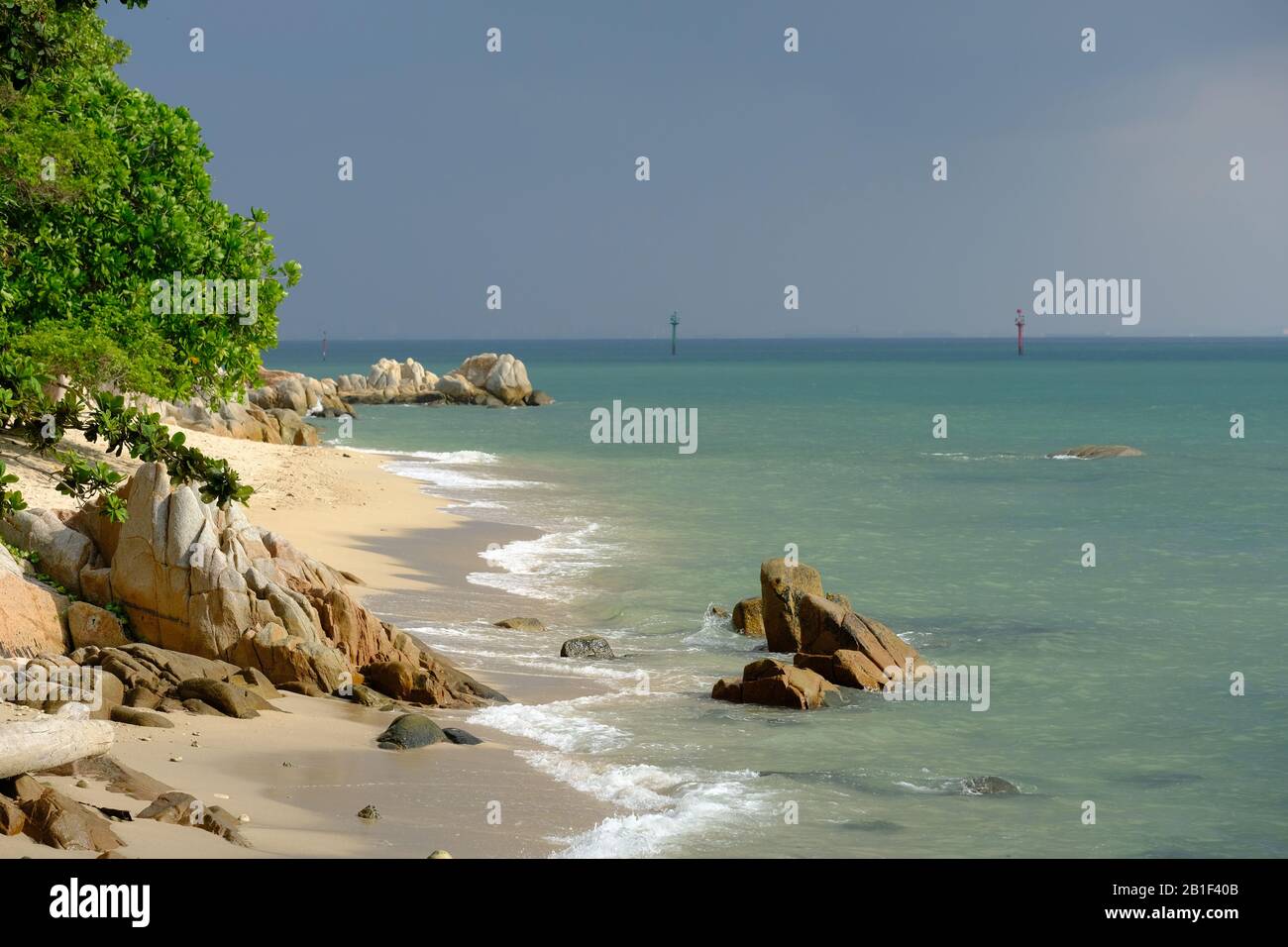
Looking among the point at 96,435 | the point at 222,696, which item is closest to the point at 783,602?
the point at 222,696

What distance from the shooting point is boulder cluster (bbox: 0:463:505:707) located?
14703 millimetres

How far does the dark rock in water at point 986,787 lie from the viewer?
1427 centimetres

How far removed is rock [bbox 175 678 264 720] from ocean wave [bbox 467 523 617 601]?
10443 millimetres

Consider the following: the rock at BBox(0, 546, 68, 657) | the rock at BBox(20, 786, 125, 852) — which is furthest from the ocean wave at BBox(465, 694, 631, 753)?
the rock at BBox(20, 786, 125, 852)

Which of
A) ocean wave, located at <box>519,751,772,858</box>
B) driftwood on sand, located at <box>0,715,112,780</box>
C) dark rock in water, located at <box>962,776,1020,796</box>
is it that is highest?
driftwood on sand, located at <box>0,715,112,780</box>

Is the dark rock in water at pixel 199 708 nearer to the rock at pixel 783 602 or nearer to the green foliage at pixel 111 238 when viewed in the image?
the rock at pixel 783 602

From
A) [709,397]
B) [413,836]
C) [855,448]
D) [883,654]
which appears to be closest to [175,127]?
[883,654]

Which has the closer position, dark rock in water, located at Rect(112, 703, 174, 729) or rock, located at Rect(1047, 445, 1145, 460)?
dark rock in water, located at Rect(112, 703, 174, 729)

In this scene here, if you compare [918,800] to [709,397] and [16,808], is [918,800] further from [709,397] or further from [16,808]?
[709,397]

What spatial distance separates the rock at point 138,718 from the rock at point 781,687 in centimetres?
713

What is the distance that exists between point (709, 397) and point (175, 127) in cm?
9981

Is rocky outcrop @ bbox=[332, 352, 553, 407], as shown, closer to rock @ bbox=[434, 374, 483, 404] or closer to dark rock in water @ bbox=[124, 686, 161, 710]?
rock @ bbox=[434, 374, 483, 404]

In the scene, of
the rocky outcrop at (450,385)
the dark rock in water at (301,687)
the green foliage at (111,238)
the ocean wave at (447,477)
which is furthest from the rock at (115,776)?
the rocky outcrop at (450,385)

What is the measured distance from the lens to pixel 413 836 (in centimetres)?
1127
